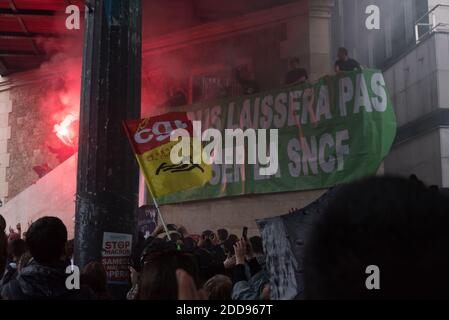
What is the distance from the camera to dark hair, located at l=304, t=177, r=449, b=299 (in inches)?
34.2

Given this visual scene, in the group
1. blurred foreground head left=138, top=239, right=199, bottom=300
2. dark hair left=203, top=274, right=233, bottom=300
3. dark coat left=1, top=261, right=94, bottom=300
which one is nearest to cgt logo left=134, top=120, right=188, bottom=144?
dark hair left=203, top=274, right=233, bottom=300

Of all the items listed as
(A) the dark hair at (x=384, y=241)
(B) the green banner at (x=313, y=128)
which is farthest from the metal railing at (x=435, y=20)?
(A) the dark hair at (x=384, y=241)

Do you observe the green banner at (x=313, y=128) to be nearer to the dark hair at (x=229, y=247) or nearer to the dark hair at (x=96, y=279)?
the dark hair at (x=229, y=247)

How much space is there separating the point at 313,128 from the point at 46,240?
280 inches

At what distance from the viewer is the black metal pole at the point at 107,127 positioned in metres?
4.60

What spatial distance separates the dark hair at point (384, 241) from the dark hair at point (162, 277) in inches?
43.6

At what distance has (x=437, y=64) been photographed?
Answer: 10.1 meters

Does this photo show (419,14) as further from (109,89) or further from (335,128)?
(109,89)

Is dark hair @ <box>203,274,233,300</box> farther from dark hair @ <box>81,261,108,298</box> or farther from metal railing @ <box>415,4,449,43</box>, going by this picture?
metal railing @ <box>415,4,449,43</box>

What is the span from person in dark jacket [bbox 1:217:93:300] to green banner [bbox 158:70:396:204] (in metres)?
5.79

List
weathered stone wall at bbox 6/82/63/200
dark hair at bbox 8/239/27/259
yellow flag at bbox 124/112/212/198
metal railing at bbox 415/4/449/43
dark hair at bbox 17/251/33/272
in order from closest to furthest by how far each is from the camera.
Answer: dark hair at bbox 17/251/33/272
yellow flag at bbox 124/112/212/198
dark hair at bbox 8/239/27/259
metal railing at bbox 415/4/449/43
weathered stone wall at bbox 6/82/63/200

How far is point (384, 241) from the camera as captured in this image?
0.89m

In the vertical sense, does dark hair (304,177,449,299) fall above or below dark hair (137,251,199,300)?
above

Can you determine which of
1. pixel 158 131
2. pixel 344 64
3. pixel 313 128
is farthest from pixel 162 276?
pixel 344 64
